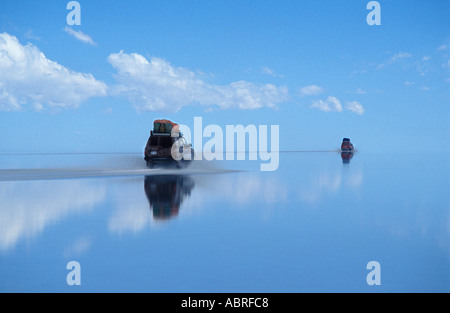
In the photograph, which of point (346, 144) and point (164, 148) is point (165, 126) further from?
point (346, 144)

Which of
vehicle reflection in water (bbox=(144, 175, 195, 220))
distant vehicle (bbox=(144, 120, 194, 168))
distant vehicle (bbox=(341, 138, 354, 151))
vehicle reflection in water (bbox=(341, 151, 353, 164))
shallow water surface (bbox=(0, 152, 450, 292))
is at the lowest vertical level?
shallow water surface (bbox=(0, 152, 450, 292))

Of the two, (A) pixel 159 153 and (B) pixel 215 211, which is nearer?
(B) pixel 215 211

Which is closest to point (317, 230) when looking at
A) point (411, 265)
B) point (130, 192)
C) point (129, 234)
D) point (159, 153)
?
point (411, 265)

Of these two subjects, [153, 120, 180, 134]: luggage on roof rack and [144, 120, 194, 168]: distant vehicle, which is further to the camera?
[153, 120, 180, 134]: luggage on roof rack

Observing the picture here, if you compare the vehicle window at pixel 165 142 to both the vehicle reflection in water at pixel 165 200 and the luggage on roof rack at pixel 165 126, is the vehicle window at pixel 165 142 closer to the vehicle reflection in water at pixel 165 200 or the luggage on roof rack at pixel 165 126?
the luggage on roof rack at pixel 165 126

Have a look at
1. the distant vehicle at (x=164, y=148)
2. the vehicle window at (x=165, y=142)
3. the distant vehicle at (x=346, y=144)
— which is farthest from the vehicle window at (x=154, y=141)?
the distant vehicle at (x=346, y=144)

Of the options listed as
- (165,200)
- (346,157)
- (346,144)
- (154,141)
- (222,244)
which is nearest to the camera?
(222,244)

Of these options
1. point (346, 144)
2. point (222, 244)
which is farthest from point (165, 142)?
point (346, 144)

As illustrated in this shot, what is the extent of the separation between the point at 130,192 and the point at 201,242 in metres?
7.62

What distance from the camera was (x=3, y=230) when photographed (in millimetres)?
7254

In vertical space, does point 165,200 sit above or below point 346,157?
below

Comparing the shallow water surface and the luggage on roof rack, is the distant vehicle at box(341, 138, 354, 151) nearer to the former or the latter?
the luggage on roof rack

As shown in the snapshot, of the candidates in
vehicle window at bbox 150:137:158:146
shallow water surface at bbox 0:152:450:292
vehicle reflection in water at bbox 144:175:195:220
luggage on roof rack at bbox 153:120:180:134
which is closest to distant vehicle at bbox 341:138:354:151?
luggage on roof rack at bbox 153:120:180:134
